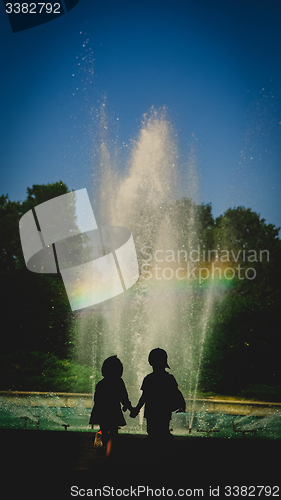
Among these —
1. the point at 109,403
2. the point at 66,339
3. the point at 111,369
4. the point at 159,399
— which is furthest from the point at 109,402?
the point at 66,339

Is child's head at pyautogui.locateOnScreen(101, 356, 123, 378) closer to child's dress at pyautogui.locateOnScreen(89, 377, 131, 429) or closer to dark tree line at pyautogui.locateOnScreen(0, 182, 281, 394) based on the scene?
child's dress at pyautogui.locateOnScreen(89, 377, 131, 429)

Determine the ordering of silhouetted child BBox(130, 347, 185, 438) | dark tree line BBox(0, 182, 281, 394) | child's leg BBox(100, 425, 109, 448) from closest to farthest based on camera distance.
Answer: silhouetted child BBox(130, 347, 185, 438)
child's leg BBox(100, 425, 109, 448)
dark tree line BBox(0, 182, 281, 394)

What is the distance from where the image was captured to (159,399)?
170 inches

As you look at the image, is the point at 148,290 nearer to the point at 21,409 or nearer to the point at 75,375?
the point at 75,375

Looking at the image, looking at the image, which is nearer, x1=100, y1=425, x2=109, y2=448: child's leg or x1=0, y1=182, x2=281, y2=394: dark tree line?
x1=100, y1=425, x2=109, y2=448: child's leg

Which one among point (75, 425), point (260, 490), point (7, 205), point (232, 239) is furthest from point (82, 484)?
point (232, 239)

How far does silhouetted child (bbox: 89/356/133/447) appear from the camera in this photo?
4.63 meters

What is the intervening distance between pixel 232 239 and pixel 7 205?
1928 centimetres

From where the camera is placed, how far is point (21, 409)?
11.4m

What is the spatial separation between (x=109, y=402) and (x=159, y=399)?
69 centimetres

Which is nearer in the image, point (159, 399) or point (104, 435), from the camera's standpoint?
point (159, 399)

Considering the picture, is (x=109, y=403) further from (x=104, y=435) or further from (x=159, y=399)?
(x=159, y=399)

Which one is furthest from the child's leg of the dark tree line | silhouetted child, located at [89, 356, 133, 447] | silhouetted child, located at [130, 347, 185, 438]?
the dark tree line

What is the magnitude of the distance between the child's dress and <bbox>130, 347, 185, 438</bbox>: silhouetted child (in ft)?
1.16
